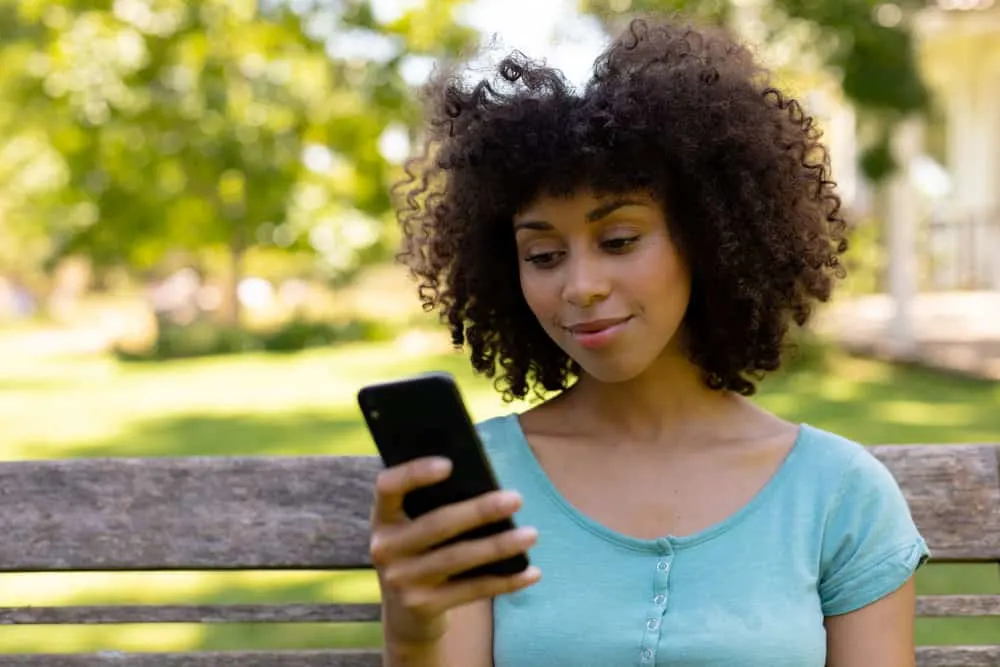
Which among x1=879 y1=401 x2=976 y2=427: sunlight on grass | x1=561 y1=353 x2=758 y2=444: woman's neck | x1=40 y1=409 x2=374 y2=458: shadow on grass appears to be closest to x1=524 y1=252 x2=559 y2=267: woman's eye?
x1=561 y1=353 x2=758 y2=444: woman's neck

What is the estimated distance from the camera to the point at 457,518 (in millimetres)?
1475

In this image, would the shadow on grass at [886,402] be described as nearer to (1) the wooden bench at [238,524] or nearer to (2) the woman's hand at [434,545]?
(1) the wooden bench at [238,524]

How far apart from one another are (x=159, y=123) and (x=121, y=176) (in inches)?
46.5

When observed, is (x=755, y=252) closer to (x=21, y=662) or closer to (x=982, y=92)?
(x=21, y=662)

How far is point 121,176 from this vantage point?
19.0 metres

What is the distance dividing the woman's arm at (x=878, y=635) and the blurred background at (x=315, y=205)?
20.5 ft

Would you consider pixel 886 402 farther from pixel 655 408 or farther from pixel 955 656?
pixel 655 408

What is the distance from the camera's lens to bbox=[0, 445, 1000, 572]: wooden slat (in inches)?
90.2

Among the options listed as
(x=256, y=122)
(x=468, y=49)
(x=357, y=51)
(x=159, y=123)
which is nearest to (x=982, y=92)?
(x=357, y=51)

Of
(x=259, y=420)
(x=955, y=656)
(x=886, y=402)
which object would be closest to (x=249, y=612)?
(x=955, y=656)

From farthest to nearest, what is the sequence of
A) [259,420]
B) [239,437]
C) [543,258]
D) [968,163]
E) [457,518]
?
[968,163] → [259,420] → [239,437] → [543,258] → [457,518]

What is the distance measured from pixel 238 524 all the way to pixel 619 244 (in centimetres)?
83

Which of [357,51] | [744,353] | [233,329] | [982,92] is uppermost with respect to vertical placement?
[357,51]

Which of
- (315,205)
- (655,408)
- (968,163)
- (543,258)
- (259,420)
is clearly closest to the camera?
(543,258)
